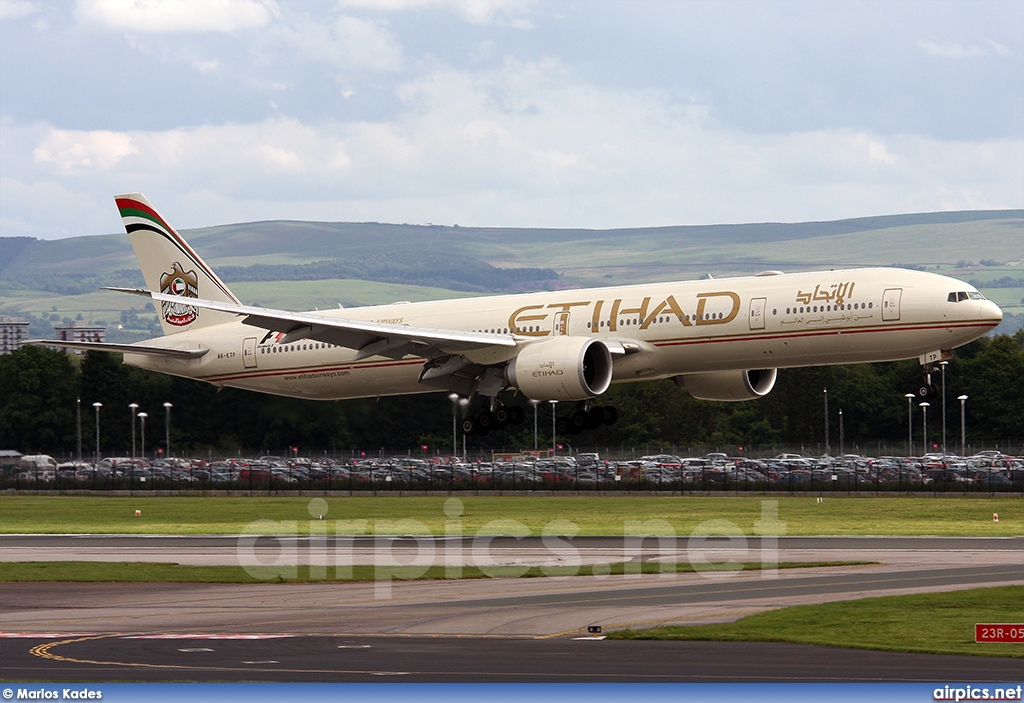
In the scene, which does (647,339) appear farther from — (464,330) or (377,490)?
(377,490)

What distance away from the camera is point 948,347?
51.1 metres

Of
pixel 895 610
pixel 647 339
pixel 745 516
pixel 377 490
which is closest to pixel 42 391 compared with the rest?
pixel 377 490

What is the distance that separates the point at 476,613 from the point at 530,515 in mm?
35320

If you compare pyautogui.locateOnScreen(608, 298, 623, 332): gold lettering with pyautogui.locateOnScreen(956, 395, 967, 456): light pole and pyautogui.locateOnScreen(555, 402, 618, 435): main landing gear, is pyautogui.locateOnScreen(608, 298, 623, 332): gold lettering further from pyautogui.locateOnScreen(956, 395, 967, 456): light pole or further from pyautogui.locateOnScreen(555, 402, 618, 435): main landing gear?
pyautogui.locateOnScreen(956, 395, 967, 456): light pole

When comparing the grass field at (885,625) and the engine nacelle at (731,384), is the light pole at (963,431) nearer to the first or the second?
the engine nacelle at (731,384)

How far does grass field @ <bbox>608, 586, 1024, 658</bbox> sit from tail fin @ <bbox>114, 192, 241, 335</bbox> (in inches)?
1458

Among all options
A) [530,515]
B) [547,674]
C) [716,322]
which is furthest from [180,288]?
[547,674]

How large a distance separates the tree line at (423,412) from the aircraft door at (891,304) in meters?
11.8

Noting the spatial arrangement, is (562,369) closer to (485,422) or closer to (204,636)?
(485,422)

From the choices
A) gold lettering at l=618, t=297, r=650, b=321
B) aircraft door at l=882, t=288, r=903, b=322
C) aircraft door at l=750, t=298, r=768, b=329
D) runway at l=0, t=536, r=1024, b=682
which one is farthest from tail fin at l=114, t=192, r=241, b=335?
aircraft door at l=882, t=288, r=903, b=322

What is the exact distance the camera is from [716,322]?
52.9m

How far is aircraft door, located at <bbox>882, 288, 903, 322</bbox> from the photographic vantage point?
166 ft

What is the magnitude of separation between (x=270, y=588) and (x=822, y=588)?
1616cm

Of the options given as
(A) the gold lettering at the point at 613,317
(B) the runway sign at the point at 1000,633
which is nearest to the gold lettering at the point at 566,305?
(A) the gold lettering at the point at 613,317
